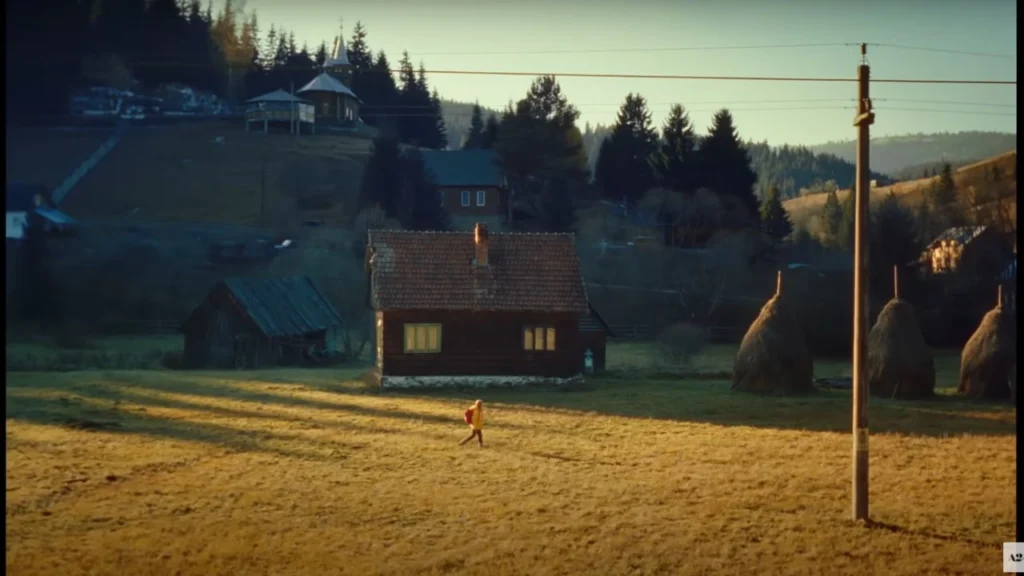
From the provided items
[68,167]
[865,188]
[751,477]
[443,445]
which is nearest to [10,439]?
[443,445]

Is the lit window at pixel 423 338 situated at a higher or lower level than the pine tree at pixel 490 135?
lower

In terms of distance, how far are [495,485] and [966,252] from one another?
44412mm

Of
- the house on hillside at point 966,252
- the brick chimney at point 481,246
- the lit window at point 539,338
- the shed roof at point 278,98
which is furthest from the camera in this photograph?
the shed roof at point 278,98

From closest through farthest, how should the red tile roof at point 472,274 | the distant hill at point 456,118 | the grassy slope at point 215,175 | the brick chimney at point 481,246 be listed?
the red tile roof at point 472,274 → the brick chimney at point 481,246 → the grassy slope at point 215,175 → the distant hill at point 456,118

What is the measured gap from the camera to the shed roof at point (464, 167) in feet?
224

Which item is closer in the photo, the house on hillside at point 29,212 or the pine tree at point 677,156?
the house on hillside at point 29,212

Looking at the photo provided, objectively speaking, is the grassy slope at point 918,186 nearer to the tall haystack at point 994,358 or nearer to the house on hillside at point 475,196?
the house on hillside at point 475,196

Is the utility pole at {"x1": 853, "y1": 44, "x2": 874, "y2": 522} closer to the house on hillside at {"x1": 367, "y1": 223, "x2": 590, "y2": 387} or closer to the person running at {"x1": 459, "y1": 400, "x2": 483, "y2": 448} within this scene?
the person running at {"x1": 459, "y1": 400, "x2": 483, "y2": 448}

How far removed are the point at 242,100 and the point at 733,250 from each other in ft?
212

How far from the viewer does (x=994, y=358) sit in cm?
3053

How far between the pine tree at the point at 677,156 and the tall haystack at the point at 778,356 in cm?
3308

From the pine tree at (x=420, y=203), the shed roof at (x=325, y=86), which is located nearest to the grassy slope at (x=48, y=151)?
the shed roof at (x=325, y=86)

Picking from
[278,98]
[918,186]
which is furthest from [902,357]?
[278,98]

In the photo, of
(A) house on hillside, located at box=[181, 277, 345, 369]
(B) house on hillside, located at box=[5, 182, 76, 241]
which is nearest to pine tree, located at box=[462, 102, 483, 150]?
(B) house on hillside, located at box=[5, 182, 76, 241]
